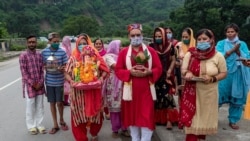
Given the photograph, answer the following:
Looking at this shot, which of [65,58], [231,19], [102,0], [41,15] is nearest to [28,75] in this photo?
[65,58]

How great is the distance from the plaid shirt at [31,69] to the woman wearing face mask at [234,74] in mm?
2951

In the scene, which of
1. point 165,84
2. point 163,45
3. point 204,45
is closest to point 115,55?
point 163,45

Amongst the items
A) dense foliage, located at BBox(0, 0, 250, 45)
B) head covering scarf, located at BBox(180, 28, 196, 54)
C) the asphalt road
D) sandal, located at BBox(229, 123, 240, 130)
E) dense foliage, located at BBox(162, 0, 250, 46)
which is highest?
dense foliage, located at BBox(0, 0, 250, 45)

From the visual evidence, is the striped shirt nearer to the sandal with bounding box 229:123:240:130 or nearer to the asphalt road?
the asphalt road

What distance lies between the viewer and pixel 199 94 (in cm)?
443

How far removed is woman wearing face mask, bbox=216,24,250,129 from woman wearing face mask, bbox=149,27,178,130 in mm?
819

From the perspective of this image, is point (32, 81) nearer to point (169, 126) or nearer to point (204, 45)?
point (169, 126)

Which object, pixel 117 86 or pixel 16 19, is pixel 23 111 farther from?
pixel 16 19

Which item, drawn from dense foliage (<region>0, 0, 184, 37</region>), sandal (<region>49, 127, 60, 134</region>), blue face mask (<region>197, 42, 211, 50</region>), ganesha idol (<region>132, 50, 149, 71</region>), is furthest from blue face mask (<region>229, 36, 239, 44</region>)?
dense foliage (<region>0, 0, 184, 37</region>)

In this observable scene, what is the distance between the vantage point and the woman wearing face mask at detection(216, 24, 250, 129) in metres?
5.41

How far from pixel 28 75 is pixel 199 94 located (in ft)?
9.47

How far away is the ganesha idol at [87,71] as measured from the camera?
195 inches

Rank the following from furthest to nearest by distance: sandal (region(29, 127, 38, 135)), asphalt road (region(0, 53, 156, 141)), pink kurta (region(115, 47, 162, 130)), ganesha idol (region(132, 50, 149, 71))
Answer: sandal (region(29, 127, 38, 135)) → asphalt road (region(0, 53, 156, 141)) → pink kurta (region(115, 47, 162, 130)) → ganesha idol (region(132, 50, 149, 71))

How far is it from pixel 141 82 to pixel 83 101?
37.5 inches
